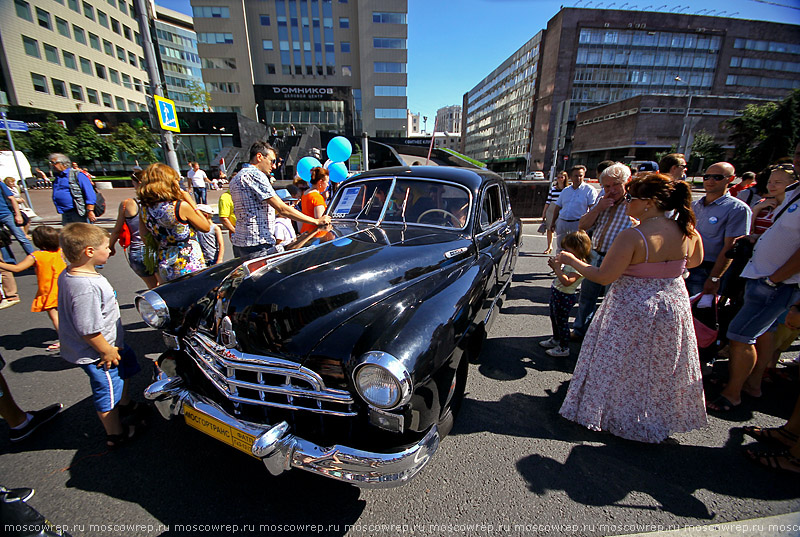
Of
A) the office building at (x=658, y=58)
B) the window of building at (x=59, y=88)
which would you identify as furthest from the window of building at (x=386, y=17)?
the window of building at (x=59, y=88)

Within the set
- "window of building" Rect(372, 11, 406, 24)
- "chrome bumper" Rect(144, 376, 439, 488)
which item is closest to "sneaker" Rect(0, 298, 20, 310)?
"chrome bumper" Rect(144, 376, 439, 488)

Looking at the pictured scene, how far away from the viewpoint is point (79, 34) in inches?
1385

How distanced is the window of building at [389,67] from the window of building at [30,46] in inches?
1383

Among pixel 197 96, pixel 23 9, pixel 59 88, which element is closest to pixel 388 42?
pixel 197 96

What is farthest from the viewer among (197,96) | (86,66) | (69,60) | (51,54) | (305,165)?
(197,96)

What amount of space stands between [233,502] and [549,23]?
7560cm

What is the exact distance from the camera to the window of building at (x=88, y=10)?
35.5 m

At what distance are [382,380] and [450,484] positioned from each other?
1.00 meters

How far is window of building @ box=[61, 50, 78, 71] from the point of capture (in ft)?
111

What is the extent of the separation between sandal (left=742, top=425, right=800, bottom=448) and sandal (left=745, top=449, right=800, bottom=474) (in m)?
0.08

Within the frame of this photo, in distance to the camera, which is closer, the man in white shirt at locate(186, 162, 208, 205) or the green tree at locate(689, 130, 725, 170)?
the man in white shirt at locate(186, 162, 208, 205)

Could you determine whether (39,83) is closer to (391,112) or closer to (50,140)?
(50,140)

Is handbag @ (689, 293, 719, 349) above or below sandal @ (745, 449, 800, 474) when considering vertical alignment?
above

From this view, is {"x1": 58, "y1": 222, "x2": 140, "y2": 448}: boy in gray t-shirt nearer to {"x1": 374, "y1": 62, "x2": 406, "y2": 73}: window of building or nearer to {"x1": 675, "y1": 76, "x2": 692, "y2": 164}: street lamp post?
{"x1": 675, "y1": 76, "x2": 692, "y2": 164}: street lamp post
